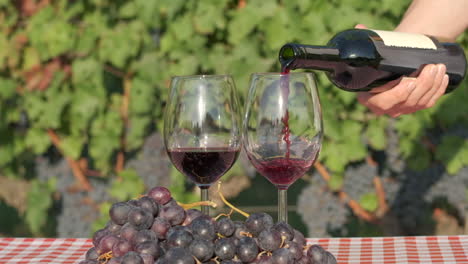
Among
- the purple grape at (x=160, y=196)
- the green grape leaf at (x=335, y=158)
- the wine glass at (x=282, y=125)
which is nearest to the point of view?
the purple grape at (x=160, y=196)

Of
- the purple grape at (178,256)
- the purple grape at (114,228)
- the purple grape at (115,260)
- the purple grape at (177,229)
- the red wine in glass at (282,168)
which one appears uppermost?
the red wine in glass at (282,168)

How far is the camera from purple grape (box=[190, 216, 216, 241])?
122 centimetres

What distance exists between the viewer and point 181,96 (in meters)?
1.55

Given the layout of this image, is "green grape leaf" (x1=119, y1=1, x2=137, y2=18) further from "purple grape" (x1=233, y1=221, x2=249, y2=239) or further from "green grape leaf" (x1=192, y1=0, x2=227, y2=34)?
"purple grape" (x1=233, y1=221, x2=249, y2=239)

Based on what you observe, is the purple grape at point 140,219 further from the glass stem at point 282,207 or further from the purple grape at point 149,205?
the glass stem at point 282,207

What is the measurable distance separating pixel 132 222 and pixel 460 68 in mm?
1208

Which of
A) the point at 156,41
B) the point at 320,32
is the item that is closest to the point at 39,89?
the point at 156,41

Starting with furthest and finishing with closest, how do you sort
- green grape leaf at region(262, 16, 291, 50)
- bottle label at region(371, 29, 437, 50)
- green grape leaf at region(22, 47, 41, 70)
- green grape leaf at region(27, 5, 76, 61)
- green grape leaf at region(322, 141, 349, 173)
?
1. green grape leaf at region(22, 47, 41, 70)
2. green grape leaf at region(27, 5, 76, 61)
3. green grape leaf at region(322, 141, 349, 173)
4. green grape leaf at region(262, 16, 291, 50)
5. bottle label at region(371, 29, 437, 50)

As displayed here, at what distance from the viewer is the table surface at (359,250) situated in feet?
5.24

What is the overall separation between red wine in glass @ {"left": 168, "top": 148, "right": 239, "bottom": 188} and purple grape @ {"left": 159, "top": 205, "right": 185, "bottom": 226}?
0.25m

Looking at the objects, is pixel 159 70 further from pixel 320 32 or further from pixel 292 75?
pixel 292 75

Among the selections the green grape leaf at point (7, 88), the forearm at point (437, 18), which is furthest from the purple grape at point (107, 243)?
the green grape leaf at point (7, 88)

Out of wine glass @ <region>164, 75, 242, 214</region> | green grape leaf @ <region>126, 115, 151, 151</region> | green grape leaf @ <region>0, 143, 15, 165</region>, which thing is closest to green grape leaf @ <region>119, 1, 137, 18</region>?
green grape leaf @ <region>126, 115, 151, 151</region>

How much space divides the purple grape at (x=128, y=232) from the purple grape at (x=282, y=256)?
0.26 metres
